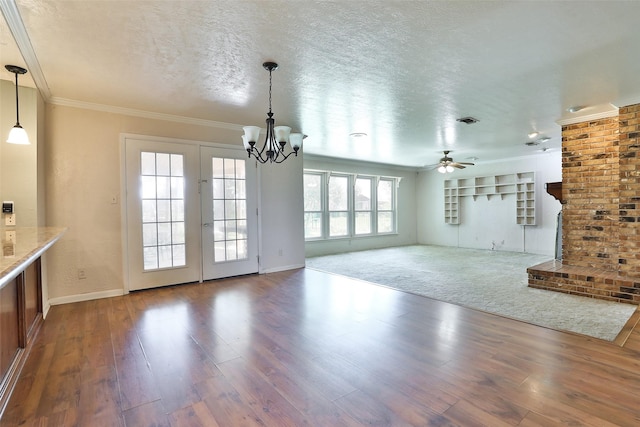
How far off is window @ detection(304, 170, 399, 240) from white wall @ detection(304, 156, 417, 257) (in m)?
0.16

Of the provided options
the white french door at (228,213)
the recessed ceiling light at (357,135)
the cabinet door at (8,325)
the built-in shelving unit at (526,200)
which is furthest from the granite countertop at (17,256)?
the built-in shelving unit at (526,200)

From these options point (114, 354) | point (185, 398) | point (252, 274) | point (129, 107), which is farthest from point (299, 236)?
point (185, 398)

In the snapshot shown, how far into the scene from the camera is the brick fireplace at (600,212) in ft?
12.8

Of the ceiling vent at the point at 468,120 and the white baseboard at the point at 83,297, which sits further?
the ceiling vent at the point at 468,120

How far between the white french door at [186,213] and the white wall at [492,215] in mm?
6743

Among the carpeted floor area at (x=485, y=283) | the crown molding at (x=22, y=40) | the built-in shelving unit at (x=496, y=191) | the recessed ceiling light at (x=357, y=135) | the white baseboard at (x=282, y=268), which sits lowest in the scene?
the carpeted floor area at (x=485, y=283)

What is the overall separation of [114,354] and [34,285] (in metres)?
1.36

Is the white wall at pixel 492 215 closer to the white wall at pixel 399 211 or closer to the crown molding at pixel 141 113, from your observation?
the white wall at pixel 399 211

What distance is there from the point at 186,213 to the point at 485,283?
462cm

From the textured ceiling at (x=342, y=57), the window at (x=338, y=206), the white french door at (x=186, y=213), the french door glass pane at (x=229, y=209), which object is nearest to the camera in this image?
the textured ceiling at (x=342, y=57)

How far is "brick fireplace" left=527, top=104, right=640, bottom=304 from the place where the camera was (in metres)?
3.89

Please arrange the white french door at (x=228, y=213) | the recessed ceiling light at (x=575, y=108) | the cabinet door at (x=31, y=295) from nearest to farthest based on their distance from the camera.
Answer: the cabinet door at (x=31, y=295), the recessed ceiling light at (x=575, y=108), the white french door at (x=228, y=213)

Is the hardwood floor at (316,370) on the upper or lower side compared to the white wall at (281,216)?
lower

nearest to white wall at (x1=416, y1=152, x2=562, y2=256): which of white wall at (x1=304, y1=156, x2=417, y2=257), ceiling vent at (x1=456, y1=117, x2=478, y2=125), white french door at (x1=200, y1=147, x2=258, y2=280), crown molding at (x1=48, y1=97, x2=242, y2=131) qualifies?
white wall at (x1=304, y1=156, x2=417, y2=257)
